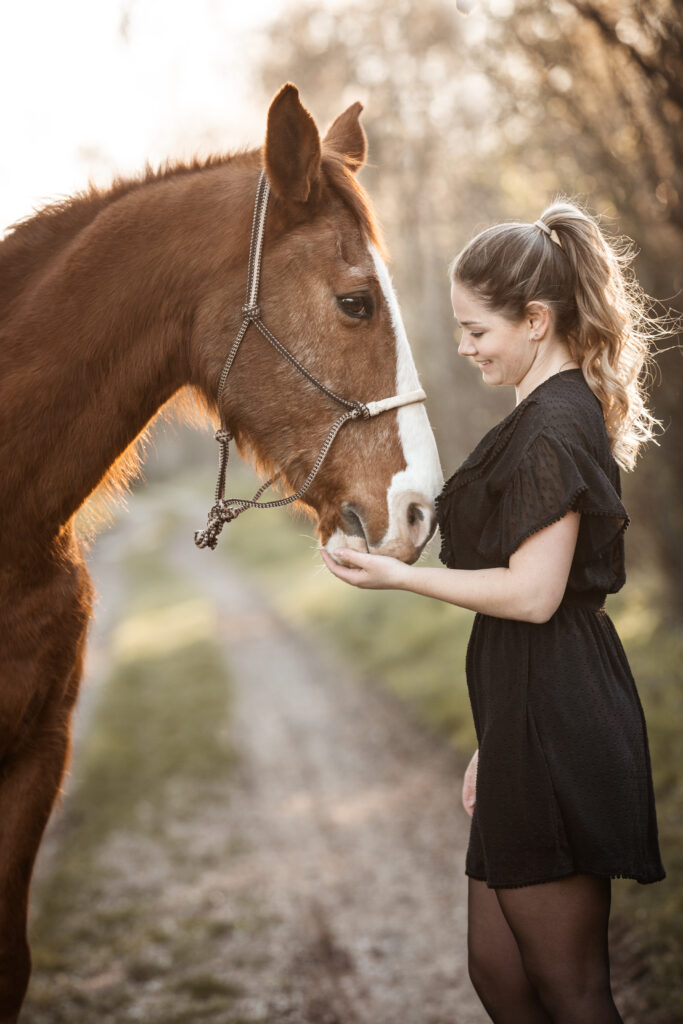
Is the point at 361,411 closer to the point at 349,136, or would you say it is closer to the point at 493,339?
the point at 493,339

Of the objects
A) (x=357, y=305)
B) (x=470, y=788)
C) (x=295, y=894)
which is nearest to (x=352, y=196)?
(x=357, y=305)

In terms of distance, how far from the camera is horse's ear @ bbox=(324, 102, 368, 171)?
2.96 metres

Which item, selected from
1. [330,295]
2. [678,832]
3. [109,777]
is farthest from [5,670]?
[109,777]

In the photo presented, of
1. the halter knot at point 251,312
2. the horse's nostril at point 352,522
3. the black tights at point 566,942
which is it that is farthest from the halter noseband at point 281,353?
the black tights at point 566,942

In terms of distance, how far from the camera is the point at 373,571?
7.20ft

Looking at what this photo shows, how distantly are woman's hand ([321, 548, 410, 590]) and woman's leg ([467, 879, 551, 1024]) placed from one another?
87 cm

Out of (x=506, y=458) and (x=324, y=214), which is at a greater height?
(x=324, y=214)

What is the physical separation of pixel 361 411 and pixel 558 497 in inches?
Answer: 26.5

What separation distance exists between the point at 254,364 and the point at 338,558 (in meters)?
0.65

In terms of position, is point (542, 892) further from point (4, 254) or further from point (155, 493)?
point (155, 493)

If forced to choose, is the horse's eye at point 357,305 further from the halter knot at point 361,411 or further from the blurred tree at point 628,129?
the blurred tree at point 628,129

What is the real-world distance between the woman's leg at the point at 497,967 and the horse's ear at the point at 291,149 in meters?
1.97

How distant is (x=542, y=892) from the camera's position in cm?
207

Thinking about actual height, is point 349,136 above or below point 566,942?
above
